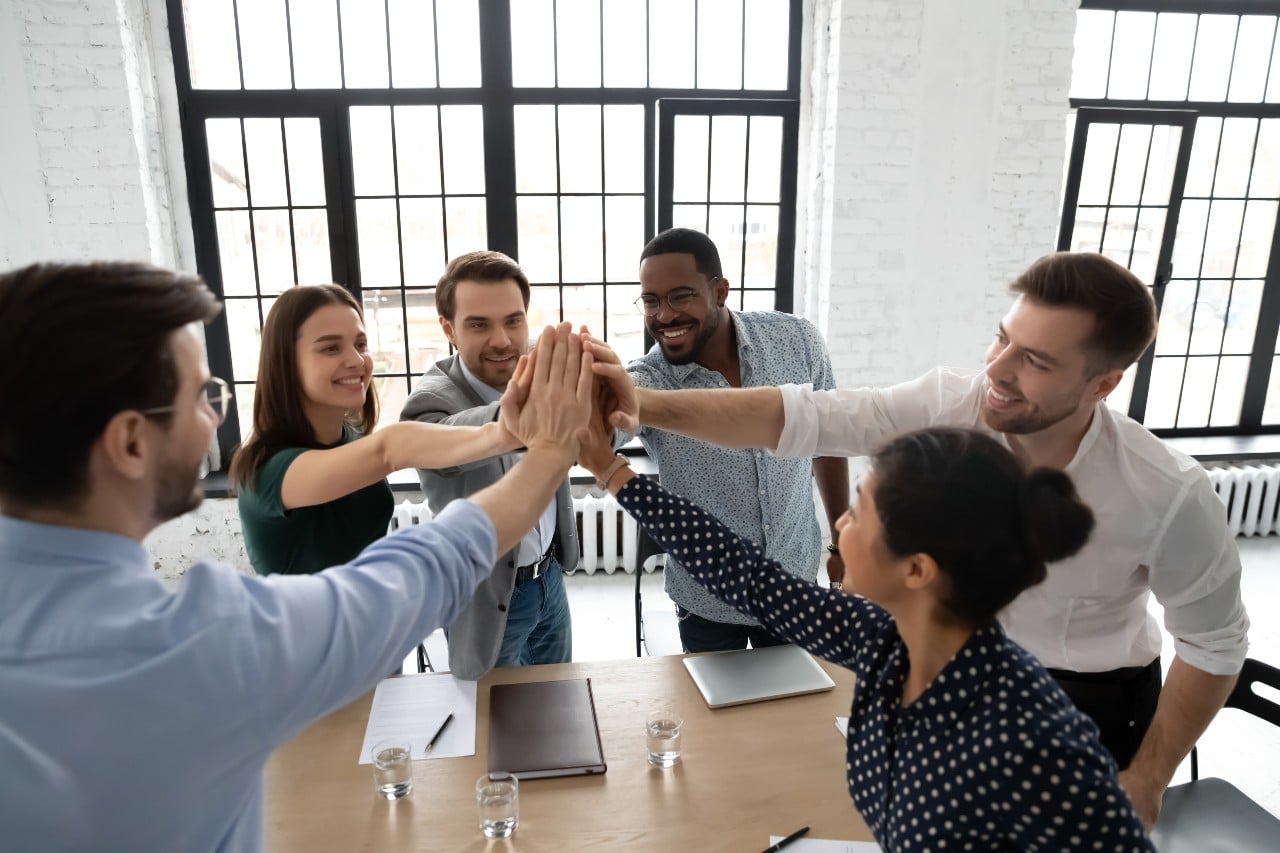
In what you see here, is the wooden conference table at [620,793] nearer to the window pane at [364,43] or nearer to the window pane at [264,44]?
the window pane at [364,43]

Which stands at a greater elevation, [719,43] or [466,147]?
[719,43]

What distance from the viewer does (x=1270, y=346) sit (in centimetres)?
498

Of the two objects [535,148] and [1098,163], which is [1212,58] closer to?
[1098,163]

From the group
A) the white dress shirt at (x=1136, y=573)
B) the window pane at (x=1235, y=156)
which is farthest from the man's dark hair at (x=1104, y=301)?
the window pane at (x=1235, y=156)

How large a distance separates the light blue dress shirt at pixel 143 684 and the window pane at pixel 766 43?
4.05m

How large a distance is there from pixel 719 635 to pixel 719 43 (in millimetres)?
3267

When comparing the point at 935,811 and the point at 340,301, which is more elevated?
the point at 340,301

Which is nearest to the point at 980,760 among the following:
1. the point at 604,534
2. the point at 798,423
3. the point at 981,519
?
the point at 981,519

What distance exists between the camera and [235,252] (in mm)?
4121

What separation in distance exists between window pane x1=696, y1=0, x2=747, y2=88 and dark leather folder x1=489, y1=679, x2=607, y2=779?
3497 mm

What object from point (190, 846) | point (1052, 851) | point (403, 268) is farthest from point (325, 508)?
point (403, 268)

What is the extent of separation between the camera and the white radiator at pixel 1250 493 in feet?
15.4

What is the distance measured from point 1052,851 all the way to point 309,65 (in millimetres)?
4382

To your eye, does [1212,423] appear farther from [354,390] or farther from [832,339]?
[354,390]
